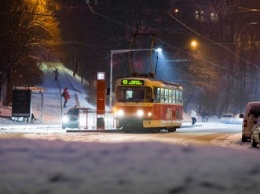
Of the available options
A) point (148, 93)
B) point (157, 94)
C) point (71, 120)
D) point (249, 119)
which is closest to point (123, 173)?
point (249, 119)

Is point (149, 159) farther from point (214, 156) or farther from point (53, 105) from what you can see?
point (53, 105)

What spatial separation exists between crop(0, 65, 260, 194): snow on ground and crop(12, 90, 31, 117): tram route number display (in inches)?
1051

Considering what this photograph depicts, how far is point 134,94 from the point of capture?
34438 mm

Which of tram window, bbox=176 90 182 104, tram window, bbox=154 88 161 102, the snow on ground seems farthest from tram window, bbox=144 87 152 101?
the snow on ground

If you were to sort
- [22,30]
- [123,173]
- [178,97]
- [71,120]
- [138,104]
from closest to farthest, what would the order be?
[123,173], [138,104], [71,120], [178,97], [22,30]

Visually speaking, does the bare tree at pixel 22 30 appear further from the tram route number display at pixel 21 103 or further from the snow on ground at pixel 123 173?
the snow on ground at pixel 123 173

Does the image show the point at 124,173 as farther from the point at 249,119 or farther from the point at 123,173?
the point at 249,119

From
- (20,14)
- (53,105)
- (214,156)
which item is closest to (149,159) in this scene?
(214,156)

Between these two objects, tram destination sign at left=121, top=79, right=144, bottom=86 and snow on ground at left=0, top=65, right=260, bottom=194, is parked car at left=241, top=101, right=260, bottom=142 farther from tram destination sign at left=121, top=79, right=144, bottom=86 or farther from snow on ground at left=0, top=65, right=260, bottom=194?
snow on ground at left=0, top=65, right=260, bottom=194

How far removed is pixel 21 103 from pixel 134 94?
10795mm

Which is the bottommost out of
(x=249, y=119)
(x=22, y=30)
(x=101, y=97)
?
(x=249, y=119)

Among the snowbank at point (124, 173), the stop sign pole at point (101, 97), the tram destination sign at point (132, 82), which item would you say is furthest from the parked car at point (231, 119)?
the snowbank at point (124, 173)

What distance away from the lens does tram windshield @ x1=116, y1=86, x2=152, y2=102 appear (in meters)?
34.3

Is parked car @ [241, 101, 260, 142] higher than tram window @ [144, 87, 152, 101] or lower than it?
lower
